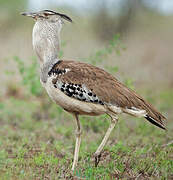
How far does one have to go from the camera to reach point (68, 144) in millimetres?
5191

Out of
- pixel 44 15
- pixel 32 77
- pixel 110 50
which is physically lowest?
pixel 32 77

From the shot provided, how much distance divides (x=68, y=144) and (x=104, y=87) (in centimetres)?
163

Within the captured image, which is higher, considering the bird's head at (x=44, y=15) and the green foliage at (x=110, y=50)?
the bird's head at (x=44, y=15)

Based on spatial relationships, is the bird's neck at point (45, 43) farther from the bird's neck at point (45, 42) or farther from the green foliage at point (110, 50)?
the green foliage at point (110, 50)

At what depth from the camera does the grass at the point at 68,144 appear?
3.79 m

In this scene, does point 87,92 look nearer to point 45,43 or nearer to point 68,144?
point 45,43

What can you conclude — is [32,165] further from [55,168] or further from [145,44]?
[145,44]

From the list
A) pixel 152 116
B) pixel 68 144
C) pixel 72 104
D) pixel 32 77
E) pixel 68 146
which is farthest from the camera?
pixel 32 77

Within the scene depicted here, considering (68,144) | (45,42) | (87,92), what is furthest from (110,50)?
(87,92)

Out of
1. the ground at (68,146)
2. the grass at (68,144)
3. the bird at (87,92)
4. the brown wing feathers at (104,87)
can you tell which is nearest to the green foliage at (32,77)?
the grass at (68,144)

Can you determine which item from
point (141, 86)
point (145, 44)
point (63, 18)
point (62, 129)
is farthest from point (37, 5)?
point (63, 18)

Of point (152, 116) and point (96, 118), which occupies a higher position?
point (152, 116)

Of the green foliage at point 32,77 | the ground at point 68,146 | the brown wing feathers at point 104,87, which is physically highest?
the brown wing feathers at point 104,87

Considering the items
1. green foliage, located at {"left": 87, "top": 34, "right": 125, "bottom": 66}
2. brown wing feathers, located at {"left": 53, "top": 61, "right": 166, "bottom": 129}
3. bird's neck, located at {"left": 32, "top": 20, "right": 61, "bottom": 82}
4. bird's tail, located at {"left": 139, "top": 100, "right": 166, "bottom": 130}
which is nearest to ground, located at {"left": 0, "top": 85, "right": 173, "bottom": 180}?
bird's tail, located at {"left": 139, "top": 100, "right": 166, "bottom": 130}
